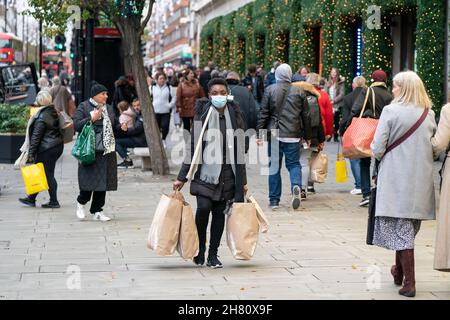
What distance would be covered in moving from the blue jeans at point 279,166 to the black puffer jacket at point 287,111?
7.7 inches

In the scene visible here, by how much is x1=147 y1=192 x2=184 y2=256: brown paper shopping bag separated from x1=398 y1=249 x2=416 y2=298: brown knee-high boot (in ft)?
6.65

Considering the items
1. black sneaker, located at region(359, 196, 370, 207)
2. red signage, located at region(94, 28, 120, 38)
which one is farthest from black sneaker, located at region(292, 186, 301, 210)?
red signage, located at region(94, 28, 120, 38)

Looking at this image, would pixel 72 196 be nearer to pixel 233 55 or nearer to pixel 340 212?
pixel 340 212

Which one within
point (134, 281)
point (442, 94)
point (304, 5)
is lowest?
point (134, 281)

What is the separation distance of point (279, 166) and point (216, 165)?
488cm

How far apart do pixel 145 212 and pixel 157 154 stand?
4.74 meters

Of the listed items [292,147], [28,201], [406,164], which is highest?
[406,164]

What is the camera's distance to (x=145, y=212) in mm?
14117

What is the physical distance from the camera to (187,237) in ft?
31.2

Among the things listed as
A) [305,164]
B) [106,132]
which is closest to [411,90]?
[106,132]

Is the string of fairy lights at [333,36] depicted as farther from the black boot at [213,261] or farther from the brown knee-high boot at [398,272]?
the brown knee-high boot at [398,272]

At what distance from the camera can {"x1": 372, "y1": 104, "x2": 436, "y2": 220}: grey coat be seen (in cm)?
852

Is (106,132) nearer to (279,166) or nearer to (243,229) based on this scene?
(279,166)
